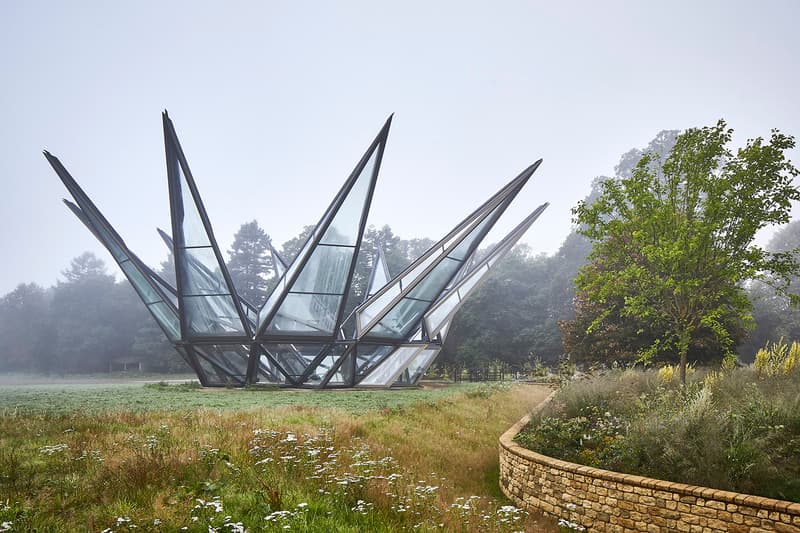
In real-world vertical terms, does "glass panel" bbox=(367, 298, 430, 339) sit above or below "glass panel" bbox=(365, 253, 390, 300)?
below

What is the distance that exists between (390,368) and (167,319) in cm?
Result: 1004

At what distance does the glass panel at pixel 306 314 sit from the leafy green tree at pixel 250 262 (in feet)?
131

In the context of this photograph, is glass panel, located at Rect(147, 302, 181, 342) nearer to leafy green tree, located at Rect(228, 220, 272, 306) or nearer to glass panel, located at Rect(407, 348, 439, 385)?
glass panel, located at Rect(407, 348, 439, 385)

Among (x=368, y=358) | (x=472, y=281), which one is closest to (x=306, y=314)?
(x=368, y=358)

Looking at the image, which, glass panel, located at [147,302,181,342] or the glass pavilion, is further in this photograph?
glass panel, located at [147,302,181,342]

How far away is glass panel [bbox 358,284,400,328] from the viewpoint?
20.6 m

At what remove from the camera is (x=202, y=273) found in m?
18.0

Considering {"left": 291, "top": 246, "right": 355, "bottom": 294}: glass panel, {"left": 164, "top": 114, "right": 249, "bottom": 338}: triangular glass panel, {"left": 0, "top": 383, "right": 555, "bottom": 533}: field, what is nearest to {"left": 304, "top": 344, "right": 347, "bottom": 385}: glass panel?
{"left": 291, "top": 246, "right": 355, "bottom": 294}: glass panel

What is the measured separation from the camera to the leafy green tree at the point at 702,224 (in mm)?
10586

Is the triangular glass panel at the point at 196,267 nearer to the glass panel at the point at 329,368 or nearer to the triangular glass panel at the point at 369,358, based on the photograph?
the glass panel at the point at 329,368

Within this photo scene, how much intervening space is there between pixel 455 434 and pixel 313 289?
10082 millimetres

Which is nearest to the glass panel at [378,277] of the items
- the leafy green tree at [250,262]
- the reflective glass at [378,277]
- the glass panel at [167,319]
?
the reflective glass at [378,277]

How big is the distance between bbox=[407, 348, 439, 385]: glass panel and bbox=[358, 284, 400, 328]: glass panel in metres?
4.92

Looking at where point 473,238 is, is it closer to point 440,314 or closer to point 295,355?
point 440,314
